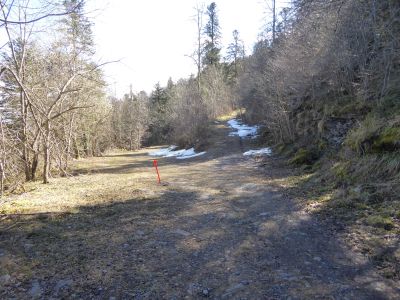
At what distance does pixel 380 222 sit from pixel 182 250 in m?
3.16

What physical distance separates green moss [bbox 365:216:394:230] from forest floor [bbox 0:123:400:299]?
565mm

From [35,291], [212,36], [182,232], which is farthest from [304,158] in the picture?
[212,36]

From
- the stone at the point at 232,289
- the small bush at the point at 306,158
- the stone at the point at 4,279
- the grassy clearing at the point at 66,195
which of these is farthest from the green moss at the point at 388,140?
the stone at the point at 4,279

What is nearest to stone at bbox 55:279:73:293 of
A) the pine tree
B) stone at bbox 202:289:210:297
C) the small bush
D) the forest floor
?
the forest floor

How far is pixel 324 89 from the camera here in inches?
567

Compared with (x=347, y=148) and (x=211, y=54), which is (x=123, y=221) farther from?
(x=211, y=54)

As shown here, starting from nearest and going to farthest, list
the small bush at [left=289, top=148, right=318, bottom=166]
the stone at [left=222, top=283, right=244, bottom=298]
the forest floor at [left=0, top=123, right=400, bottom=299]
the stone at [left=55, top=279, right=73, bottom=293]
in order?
the stone at [left=222, top=283, right=244, bottom=298]
the forest floor at [left=0, top=123, right=400, bottom=299]
the stone at [left=55, top=279, right=73, bottom=293]
the small bush at [left=289, top=148, right=318, bottom=166]

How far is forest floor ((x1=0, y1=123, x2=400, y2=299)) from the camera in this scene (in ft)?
12.7

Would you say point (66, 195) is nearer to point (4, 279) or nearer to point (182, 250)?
point (4, 279)

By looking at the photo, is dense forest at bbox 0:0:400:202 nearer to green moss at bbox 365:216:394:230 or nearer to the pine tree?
green moss at bbox 365:216:394:230

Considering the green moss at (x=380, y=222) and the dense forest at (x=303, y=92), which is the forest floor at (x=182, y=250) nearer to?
the green moss at (x=380, y=222)

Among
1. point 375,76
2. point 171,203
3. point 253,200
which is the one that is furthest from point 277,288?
point 375,76

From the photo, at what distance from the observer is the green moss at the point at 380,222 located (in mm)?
5116

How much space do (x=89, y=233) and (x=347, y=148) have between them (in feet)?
22.7
